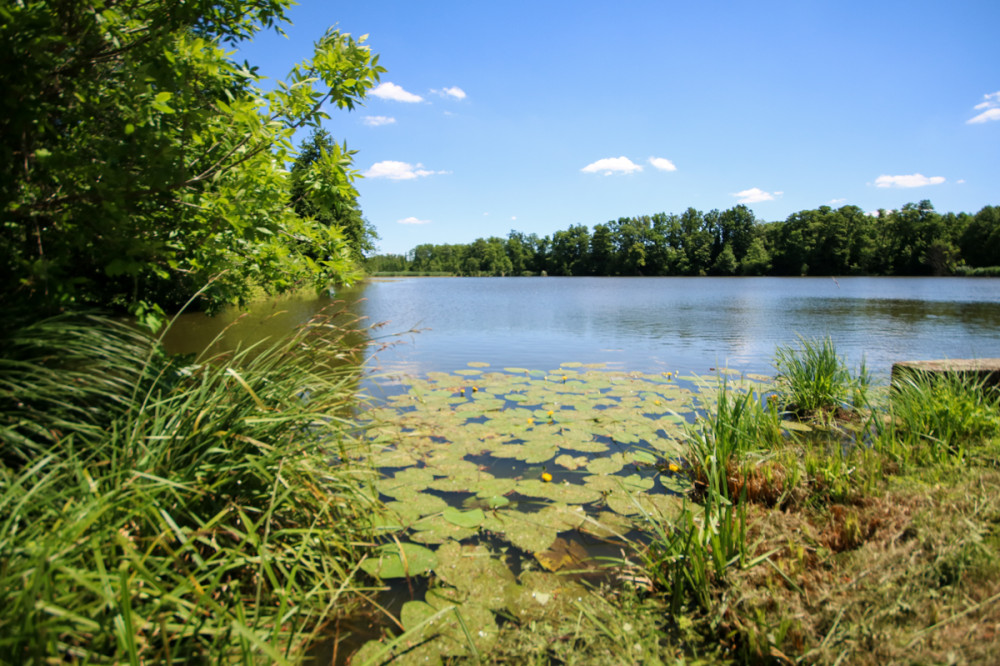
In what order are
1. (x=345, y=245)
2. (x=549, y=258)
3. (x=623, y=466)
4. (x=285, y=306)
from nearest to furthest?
(x=345, y=245)
(x=623, y=466)
(x=285, y=306)
(x=549, y=258)

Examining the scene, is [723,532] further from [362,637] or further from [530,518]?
[362,637]

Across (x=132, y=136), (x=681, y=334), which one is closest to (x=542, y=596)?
(x=132, y=136)

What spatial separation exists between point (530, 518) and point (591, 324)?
13.2 metres

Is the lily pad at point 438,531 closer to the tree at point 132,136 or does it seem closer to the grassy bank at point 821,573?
the grassy bank at point 821,573

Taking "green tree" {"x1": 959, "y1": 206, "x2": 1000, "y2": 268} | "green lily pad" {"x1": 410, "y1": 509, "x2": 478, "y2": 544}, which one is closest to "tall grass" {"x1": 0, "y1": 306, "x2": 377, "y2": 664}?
"green lily pad" {"x1": 410, "y1": 509, "x2": 478, "y2": 544}

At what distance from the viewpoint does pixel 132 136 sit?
239 cm

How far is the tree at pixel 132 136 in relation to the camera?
Answer: 2.12m

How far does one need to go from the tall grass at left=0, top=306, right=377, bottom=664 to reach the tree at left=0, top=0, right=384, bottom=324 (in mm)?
435

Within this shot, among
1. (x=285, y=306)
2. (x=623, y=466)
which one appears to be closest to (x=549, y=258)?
(x=285, y=306)

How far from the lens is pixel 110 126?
8.05 ft

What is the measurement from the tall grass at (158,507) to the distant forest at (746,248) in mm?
61813

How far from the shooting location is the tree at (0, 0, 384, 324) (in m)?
2.12

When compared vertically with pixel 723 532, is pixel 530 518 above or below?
below

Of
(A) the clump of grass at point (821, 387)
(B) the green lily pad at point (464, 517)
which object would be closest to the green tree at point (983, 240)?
(A) the clump of grass at point (821, 387)
